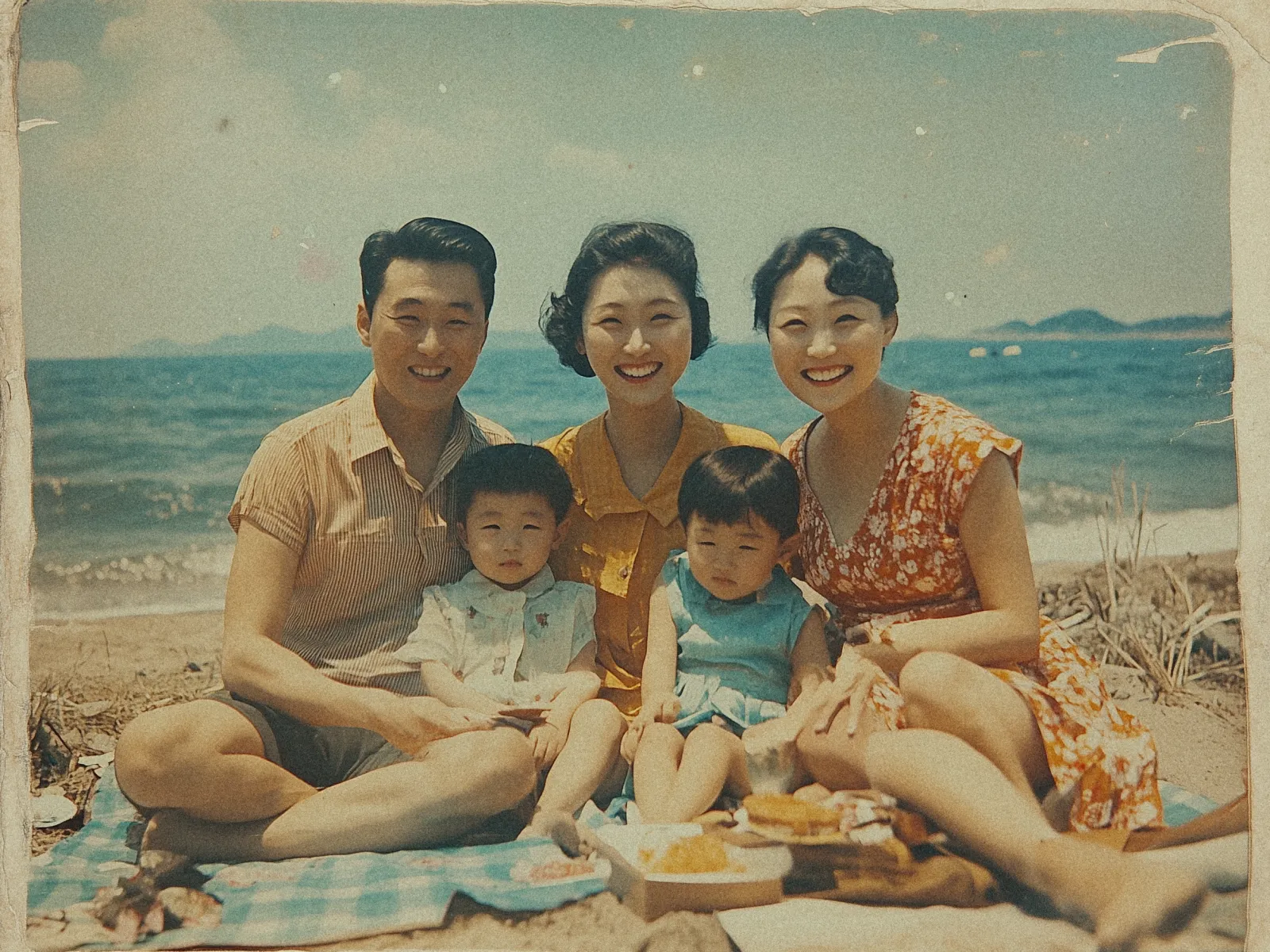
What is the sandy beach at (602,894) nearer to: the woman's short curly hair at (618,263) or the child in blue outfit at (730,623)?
the child in blue outfit at (730,623)

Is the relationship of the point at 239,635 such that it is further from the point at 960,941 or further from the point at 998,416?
the point at 998,416

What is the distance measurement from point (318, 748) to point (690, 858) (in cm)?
109

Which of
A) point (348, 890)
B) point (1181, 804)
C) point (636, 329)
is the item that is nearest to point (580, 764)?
point (348, 890)

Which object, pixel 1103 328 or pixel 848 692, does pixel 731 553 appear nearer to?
pixel 848 692

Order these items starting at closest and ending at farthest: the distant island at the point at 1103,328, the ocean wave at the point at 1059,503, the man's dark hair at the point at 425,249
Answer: the man's dark hair at the point at 425,249 → the distant island at the point at 1103,328 → the ocean wave at the point at 1059,503

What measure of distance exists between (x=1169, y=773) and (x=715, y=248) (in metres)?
2.16

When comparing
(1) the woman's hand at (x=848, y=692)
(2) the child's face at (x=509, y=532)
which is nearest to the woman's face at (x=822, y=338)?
(1) the woman's hand at (x=848, y=692)

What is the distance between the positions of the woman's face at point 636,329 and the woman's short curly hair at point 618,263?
3cm

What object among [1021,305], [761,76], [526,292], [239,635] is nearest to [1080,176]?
[1021,305]

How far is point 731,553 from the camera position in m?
3.18

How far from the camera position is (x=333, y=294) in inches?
145

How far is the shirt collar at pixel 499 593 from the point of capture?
3264 millimetres

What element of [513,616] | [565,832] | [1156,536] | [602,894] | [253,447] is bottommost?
[602,894]

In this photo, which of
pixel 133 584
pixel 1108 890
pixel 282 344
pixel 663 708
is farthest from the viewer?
pixel 282 344
